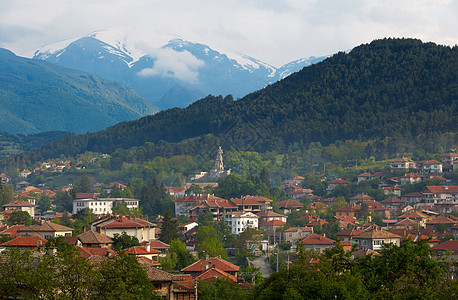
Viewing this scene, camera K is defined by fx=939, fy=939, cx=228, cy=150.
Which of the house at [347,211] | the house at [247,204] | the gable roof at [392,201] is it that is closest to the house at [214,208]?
the house at [247,204]

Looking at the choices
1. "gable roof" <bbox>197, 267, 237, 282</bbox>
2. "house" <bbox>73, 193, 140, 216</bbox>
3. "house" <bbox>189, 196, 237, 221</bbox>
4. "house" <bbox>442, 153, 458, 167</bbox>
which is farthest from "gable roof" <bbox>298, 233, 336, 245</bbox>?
"house" <bbox>442, 153, 458, 167</bbox>

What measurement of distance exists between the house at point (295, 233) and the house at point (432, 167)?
189ft

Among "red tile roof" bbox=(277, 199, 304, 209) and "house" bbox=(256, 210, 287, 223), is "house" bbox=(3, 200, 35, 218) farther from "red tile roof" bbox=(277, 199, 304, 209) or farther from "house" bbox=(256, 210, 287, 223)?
"red tile roof" bbox=(277, 199, 304, 209)

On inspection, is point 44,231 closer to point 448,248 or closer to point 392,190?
point 448,248

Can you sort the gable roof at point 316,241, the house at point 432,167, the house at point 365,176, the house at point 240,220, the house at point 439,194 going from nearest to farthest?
the gable roof at point 316,241, the house at point 240,220, the house at point 439,194, the house at point 432,167, the house at point 365,176

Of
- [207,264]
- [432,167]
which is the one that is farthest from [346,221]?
[207,264]

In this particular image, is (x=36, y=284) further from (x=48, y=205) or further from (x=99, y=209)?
(x=48, y=205)

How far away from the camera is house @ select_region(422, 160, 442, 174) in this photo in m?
160

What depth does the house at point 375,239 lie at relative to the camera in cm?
9231

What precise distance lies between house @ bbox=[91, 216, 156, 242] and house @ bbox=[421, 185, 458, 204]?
60.3 m

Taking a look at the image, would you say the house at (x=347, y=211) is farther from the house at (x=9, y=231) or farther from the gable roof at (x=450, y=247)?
the house at (x=9, y=231)

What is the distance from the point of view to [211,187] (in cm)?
16638

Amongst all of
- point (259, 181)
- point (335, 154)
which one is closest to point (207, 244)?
point (259, 181)

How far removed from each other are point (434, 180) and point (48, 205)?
207 feet
